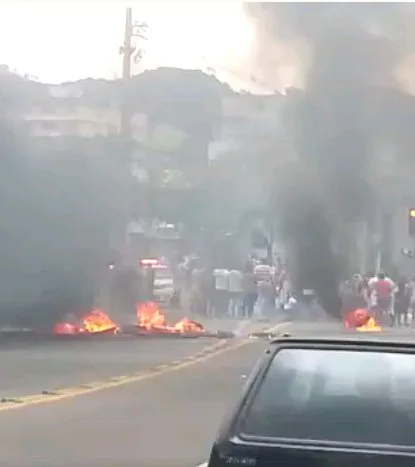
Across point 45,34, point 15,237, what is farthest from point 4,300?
point 45,34

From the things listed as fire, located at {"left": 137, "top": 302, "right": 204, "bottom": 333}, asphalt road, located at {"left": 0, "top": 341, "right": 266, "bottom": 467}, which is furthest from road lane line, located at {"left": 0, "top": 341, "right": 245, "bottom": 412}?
fire, located at {"left": 137, "top": 302, "right": 204, "bottom": 333}

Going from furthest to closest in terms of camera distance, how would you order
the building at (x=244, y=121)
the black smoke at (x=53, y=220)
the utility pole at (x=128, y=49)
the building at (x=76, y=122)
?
the black smoke at (x=53, y=220) → the building at (x=76, y=122) → the building at (x=244, y=121) → the utility pole at (x=128, y=49)

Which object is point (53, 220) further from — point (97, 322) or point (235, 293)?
point (235, 293)

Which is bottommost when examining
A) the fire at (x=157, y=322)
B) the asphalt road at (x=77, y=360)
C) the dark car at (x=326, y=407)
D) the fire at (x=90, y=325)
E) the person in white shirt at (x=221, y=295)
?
the asphalt road at (x=77, y=360)

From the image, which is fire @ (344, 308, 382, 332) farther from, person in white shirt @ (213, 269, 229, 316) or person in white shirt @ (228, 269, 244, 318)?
person in white shirt @ (213, 269, 229, 316)

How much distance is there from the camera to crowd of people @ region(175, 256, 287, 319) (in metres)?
16.0

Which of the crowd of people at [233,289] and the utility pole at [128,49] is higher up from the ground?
the utility pole at [128,49]

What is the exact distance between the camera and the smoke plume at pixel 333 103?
682 inches

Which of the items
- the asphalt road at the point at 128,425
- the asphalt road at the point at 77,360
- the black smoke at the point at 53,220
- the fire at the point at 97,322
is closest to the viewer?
the asphalt road at the point at 128,425

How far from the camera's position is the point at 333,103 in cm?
1798

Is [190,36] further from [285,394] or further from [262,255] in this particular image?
[285,394]

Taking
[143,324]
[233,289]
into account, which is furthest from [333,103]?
[143,324]

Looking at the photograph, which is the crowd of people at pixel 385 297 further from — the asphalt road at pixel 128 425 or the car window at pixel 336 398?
the car window at pixel 336 398

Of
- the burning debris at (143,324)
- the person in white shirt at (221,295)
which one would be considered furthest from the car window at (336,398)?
the burning debris at (143,324)
